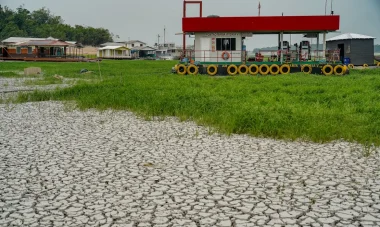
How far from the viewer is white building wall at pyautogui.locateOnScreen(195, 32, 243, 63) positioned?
22812 millimetres

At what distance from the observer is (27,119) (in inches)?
380

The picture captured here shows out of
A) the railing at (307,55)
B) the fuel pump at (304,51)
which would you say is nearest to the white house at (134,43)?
the railing at (307,55)

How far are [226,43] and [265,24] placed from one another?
2.50m

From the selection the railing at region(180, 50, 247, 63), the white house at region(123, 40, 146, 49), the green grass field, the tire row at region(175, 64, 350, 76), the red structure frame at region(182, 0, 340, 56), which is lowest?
the green grass field

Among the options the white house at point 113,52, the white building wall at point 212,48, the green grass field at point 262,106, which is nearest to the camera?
the green grass field at point 262,106

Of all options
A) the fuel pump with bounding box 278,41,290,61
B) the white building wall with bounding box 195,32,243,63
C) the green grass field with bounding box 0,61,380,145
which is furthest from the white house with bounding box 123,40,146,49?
the green grass field with bounding box 0,61,380,145

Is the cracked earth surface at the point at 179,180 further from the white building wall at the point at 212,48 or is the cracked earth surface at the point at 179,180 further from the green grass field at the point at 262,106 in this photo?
the white building wall at the point at 212,48

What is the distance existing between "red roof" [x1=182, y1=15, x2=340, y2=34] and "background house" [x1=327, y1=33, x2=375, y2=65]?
8.35 m

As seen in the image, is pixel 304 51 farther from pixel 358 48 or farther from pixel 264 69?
pixel 358 48

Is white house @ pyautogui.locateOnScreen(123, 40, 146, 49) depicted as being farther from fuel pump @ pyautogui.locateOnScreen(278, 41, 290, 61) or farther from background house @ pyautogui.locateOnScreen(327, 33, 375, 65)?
fuel pump @ pyautogui.locateOnScreen(278, 41, 290, 61)

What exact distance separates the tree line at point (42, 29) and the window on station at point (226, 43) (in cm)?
6757

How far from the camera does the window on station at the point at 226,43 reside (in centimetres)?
2291

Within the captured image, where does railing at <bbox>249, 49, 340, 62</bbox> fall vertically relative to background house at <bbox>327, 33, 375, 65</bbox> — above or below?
below

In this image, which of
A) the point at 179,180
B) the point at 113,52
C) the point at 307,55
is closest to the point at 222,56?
the point at 307,55
